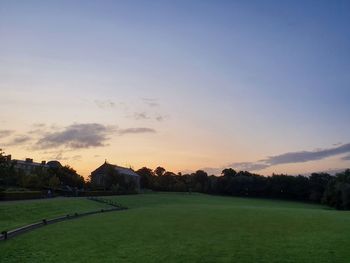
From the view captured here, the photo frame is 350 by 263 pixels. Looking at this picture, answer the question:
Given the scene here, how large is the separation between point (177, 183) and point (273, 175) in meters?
37.9

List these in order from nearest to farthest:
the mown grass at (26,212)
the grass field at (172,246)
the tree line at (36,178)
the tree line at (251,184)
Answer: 1. the grass field at (172,246)
2. the mown grass at (26,212)
3. the tree line at (36,178)
4. the tree line at (251,184)

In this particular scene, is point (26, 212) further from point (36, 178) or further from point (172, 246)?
point (36, 178)

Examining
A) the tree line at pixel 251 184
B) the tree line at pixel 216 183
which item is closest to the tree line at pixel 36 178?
the tree line at pixel 216 183

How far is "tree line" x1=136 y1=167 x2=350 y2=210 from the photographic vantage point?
142150mm

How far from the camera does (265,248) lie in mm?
20688

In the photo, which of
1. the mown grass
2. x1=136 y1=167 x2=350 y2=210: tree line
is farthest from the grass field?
→ x1=136 y1=167 x2=350 y2=210: tree line

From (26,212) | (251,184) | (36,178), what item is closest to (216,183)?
(251,184)

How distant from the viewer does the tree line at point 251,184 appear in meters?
142

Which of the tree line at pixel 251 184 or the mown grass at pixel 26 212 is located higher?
the tree line at pixel 251 184

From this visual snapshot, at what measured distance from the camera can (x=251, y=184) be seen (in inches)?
6122

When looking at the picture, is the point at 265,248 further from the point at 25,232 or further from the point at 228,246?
the point at 25,232

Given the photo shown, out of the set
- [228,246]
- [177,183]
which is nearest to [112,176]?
[177,183]

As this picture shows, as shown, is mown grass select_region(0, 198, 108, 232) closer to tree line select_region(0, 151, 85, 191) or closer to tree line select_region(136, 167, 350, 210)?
tree line select_region(0, 151, 85, 191)

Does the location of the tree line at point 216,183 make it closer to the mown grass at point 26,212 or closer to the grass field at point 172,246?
the mown grass at point 26,212
